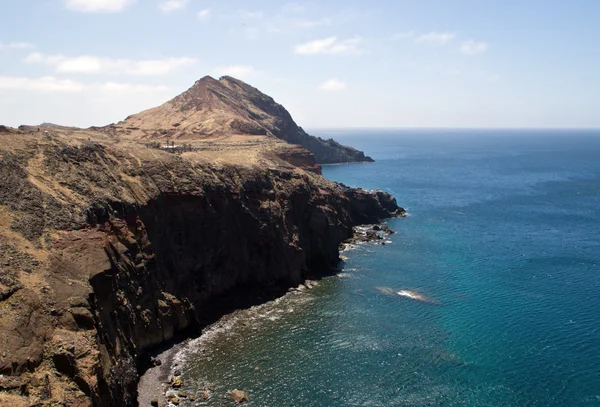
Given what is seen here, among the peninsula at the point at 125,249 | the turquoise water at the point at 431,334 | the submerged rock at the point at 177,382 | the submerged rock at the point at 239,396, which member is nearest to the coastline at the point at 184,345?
the submerged rock at the point at 177,382

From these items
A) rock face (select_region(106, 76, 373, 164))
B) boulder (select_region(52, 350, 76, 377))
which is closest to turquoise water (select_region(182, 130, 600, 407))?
boulder (select_region(52, 350, 76, 377))

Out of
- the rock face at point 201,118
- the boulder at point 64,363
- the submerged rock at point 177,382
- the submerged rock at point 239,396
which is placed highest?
the rock face at point 201,118

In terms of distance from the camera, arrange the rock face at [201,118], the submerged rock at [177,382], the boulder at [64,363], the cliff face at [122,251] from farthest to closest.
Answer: the rock face at [201,118]
the submerged rock at [177,382]
the cliff face at [122,251]
the boulder at [64,363]

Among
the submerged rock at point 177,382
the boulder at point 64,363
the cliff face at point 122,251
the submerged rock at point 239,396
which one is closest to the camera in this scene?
the boulder at point 64,363

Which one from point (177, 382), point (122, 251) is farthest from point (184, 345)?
point (122, 251)

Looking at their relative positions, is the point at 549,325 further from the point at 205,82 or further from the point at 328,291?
the point at 205,82

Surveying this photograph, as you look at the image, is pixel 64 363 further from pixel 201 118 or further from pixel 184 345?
pixel 201 118

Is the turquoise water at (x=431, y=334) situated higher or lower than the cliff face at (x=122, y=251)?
lower

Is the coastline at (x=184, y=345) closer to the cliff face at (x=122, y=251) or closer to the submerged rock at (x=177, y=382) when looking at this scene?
the submerged rock at (x=177, y=382)

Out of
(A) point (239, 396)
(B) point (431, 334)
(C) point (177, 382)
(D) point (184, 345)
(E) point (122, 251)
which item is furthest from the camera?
(B) point (431, 334)

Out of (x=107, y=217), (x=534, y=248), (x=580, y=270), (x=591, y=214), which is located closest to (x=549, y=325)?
(x=580, y=270)

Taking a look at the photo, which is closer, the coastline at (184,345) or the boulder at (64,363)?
the boulder at (64,363)
